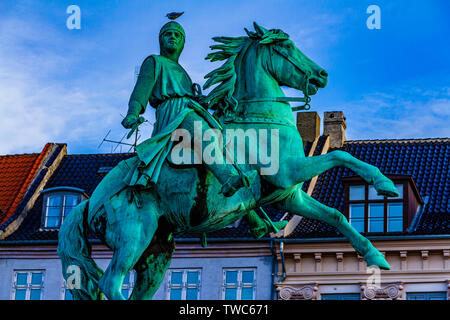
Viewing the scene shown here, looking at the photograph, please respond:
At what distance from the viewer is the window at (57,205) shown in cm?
3719

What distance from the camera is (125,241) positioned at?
1209cm

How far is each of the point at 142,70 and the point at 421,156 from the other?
1022 inches

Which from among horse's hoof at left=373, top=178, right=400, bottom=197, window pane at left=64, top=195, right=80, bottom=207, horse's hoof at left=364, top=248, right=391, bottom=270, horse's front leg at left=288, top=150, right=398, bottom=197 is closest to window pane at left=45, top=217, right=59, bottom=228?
window pane at left=64, top=195, right=80, bottom=207

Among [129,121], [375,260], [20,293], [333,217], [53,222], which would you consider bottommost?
[375,260]

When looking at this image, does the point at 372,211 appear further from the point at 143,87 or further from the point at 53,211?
the point at 143,87

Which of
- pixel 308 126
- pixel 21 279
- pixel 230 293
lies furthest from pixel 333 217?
pixel 308 126

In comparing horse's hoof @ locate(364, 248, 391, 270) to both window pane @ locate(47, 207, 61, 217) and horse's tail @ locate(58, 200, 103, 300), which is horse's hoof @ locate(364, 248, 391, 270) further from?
window pane @ locate(47, 207, 61, 217)

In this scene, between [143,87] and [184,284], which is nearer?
[143,87]

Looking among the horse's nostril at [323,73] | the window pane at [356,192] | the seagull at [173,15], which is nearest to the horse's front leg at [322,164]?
the horse's nostril at [323,73]

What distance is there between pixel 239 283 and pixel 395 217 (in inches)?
182

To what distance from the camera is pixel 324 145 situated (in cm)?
3928

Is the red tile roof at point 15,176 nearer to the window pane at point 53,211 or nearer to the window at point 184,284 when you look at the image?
the window pane at point 53,211

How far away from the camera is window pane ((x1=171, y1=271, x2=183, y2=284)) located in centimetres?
3553
